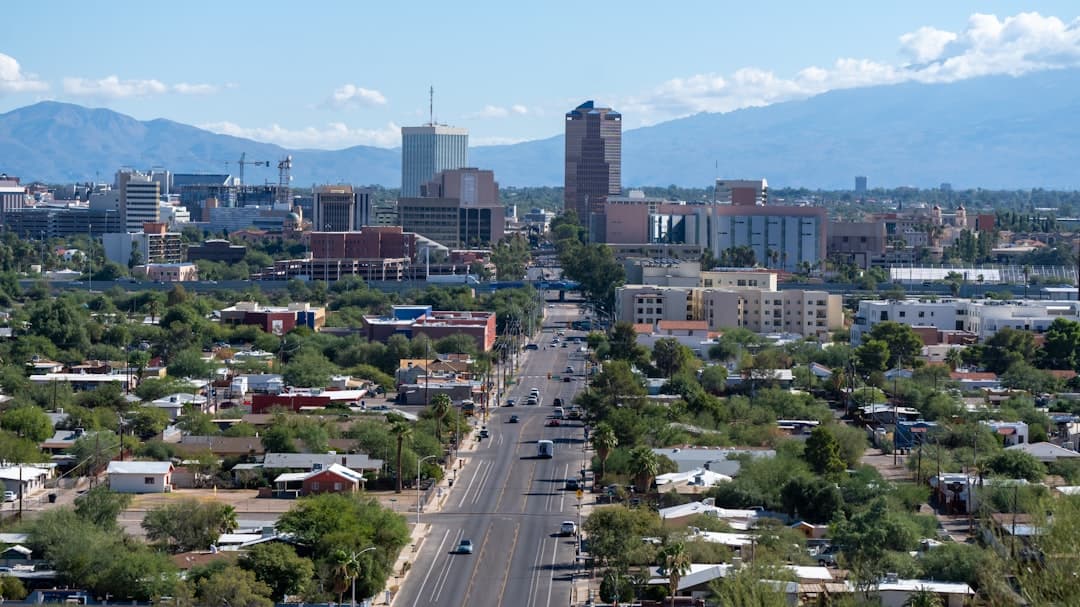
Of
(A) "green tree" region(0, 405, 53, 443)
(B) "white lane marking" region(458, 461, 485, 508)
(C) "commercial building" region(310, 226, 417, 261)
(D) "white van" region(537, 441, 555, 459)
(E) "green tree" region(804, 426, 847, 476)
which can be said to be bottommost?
(B) "white lane marking" region(458, 461, 485, 508)

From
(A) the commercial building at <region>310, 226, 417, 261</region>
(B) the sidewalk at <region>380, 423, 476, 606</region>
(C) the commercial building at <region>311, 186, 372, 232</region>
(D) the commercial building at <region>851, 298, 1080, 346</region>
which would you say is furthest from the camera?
(C) the commercial building at <region>311, 186, 372, 232</region>

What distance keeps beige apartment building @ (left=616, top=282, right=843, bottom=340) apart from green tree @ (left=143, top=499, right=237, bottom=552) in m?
53.9

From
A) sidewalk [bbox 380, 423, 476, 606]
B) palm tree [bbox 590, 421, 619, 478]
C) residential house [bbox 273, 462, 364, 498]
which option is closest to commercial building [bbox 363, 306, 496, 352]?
sidewalk [bbox 380, 423, 476, 606]

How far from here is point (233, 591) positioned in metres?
31.9

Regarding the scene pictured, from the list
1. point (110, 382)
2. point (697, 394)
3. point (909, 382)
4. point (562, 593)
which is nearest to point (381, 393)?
point (110, 382)

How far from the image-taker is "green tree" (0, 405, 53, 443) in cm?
5303

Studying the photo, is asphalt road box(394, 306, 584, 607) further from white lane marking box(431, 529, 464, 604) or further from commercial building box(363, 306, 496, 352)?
commercial building box(363, 306, 496, 352)

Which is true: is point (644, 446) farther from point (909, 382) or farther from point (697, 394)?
point (909, 382)

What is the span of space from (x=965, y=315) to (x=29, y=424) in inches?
1977

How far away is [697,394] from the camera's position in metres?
59.6

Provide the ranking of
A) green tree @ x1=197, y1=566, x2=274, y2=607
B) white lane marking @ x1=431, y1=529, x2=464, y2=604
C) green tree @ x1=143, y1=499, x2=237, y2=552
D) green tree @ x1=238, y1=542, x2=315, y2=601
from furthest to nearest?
green tree @ x1=143, y1=499, x2=237, y2=552
white lane marking @ x1=431, y1=529, x2=464, y2=604
green tree @ x1=238, y1=542, x2=315, y2=601
green tree @ x1=197, y1=566, x2=274, y2=607

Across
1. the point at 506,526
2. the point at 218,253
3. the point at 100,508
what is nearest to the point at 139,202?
the point at 218,253

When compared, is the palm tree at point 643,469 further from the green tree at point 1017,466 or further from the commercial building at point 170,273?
the commercial building at point 170,273

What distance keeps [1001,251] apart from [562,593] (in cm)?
12802
